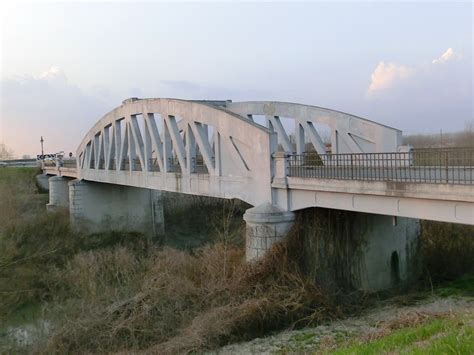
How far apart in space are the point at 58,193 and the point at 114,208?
910cm

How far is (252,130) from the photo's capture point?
18.9 m

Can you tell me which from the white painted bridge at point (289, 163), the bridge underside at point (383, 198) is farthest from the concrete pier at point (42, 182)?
the bridge underside at point (383, 198)

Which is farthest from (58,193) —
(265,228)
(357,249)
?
(357,249)

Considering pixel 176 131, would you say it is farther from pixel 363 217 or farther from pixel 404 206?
pixel 404 206

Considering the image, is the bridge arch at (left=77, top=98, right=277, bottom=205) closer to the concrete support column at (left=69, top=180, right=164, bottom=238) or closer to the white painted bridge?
the white painted bridge

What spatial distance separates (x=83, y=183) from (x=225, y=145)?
75.1 feet

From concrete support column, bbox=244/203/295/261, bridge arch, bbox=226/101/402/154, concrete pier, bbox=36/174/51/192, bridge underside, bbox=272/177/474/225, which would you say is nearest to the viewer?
bridge underside, bbox=272/177/474/225

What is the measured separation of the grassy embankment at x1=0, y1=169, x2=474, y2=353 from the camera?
588 inches

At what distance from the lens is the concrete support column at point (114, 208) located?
3859 cm

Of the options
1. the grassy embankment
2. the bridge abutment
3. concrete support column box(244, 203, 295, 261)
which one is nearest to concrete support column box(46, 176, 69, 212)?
the grassy embankment

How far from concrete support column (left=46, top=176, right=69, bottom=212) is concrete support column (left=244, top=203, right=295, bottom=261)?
2957cm

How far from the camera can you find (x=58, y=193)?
4609cm

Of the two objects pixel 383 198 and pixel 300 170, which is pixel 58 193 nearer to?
pixel 300 170

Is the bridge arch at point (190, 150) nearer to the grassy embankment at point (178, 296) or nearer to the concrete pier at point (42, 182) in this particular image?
the grassy embankment at point (178, 296)
